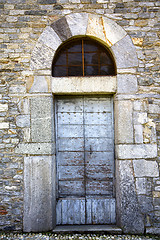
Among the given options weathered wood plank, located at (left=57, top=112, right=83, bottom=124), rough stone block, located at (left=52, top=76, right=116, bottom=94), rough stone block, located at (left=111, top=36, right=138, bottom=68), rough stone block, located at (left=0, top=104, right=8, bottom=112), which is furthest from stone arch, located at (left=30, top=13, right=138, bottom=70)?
weathered wood plank, located at (left=57, top=112, right=83, bottom=124)

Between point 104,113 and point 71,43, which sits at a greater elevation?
point 71,43

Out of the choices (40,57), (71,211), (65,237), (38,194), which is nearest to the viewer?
(65,237)

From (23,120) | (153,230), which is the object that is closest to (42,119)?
(23,120)

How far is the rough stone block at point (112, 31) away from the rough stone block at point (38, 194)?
2129 millimetres

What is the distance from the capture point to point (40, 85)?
294cm

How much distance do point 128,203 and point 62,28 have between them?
2.93 m

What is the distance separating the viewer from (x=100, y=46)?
315 cm

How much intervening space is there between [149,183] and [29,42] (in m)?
2.91

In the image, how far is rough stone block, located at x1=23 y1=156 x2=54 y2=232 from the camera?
2.82 m

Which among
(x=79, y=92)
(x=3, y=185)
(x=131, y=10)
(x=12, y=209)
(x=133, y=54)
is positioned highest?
(x=131, y=10)

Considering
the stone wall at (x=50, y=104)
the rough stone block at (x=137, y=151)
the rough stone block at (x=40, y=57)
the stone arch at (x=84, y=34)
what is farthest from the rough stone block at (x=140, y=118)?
the rough stone block at (x=40, y=57)

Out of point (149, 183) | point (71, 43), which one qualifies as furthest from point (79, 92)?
point (149, 183)

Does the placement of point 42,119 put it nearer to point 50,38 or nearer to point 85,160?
point 85,160

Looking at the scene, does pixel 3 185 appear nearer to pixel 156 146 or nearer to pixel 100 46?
pixel 156 146
